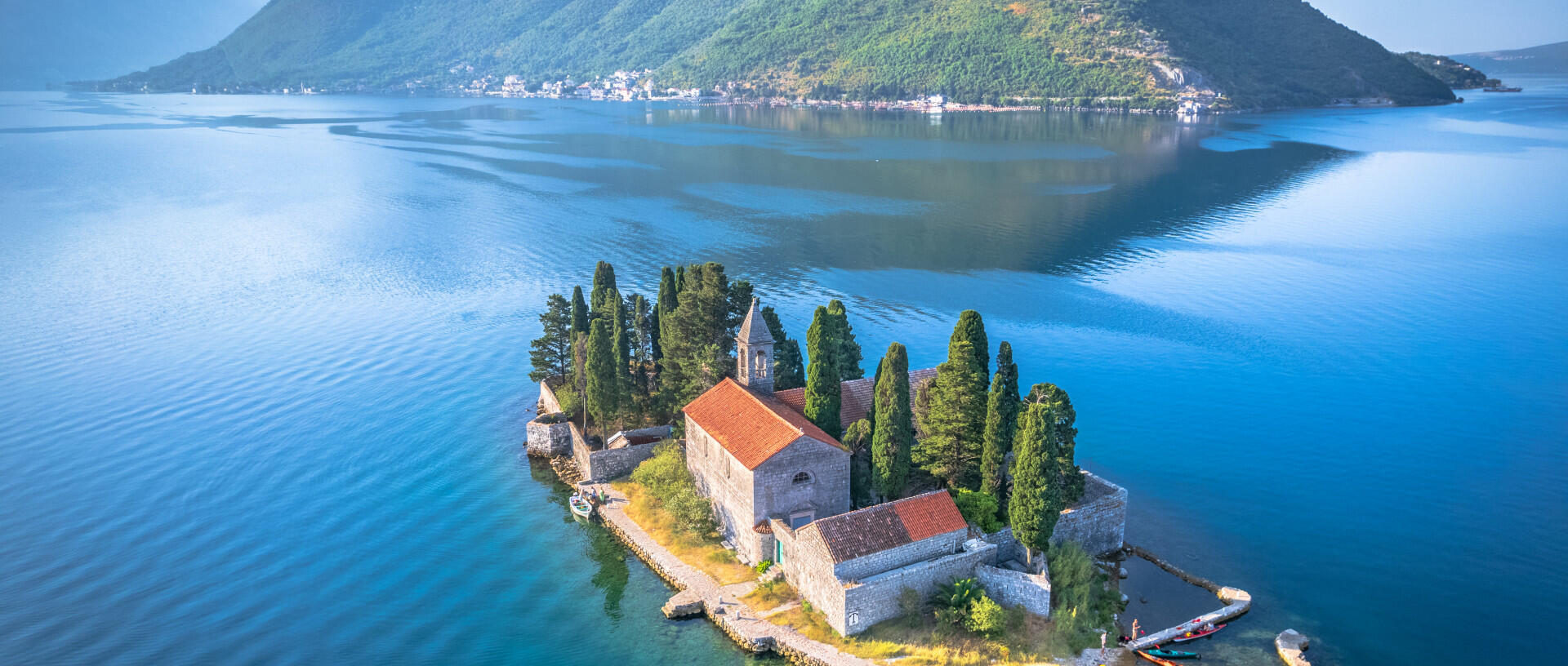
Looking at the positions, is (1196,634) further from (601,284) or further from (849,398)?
(601,284)

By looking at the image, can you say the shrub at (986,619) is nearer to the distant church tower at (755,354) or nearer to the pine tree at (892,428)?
the pine tree at (892,428)

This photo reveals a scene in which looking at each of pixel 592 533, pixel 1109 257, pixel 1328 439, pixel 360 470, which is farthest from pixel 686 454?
pixel 1109 257

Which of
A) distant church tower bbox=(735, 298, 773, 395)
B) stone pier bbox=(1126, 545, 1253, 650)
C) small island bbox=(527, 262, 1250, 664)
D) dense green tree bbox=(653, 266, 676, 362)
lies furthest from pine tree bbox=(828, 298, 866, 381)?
stone pier bbox=(1126, 545, 1253, 650)

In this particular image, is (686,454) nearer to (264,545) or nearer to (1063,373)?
(264,545)

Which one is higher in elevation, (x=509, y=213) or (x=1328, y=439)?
(x=509, y=213)

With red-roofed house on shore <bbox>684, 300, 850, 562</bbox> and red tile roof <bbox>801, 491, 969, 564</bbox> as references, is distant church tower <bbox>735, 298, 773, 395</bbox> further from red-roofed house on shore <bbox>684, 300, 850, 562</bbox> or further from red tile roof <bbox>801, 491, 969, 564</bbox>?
red tile roof <bbox>801, 491, 969, 564</bbox>
